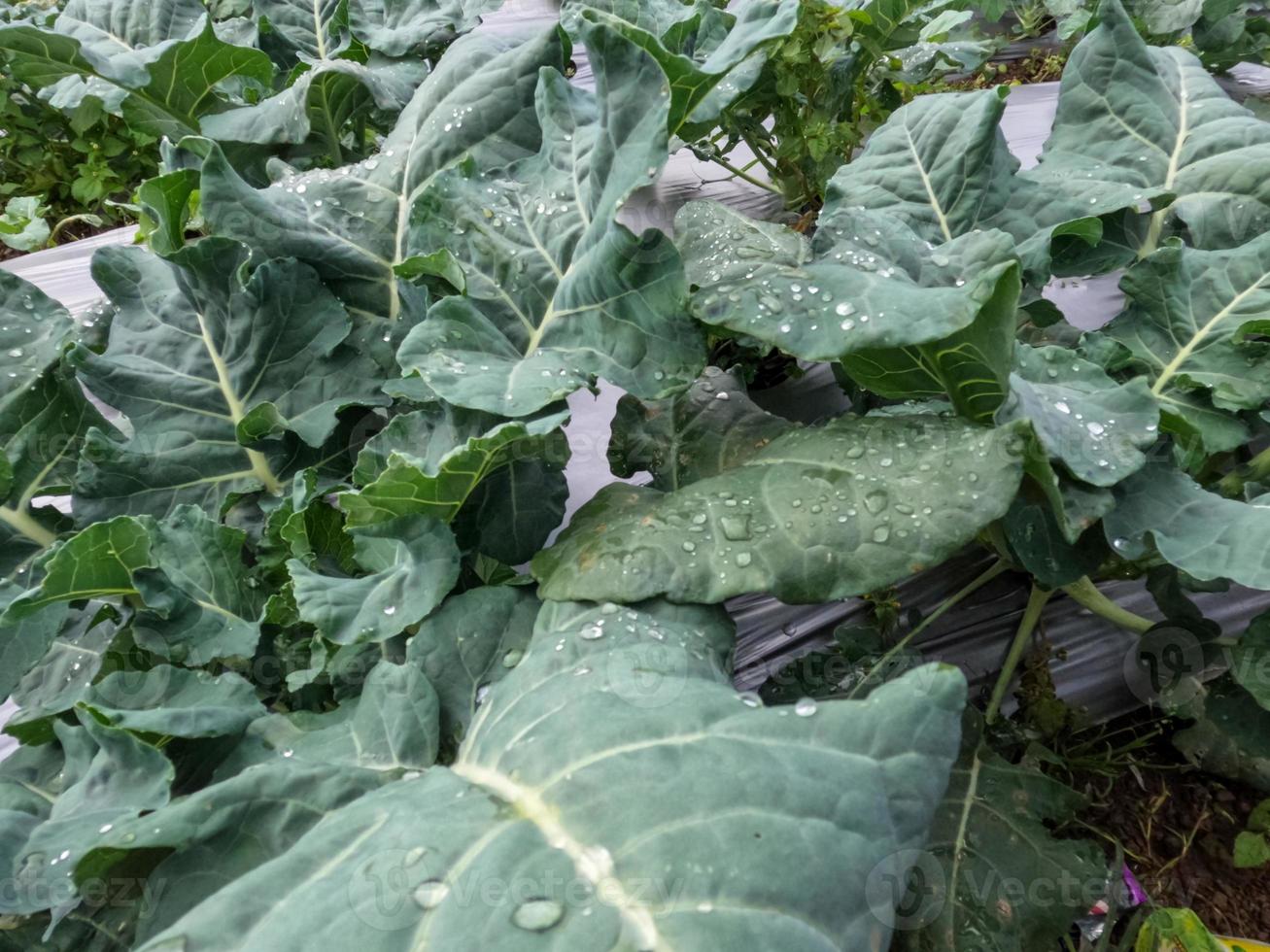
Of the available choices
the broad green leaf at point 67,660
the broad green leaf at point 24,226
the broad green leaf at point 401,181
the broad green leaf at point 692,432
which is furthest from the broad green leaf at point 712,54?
the broad green leaf at point 24,226

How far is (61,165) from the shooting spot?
9.12 ft

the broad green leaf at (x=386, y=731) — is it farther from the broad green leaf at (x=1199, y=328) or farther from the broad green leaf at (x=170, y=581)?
the broad green leaf at (x=1199, y=328)

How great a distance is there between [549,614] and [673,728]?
0.93 feet

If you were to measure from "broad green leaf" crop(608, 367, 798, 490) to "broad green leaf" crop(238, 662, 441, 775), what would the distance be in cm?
41

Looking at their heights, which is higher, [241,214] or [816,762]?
[241,214]

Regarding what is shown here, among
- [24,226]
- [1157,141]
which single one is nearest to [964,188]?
[1157,141]

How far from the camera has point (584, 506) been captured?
1055 mm

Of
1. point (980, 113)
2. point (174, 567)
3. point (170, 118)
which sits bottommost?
point (174, 567)

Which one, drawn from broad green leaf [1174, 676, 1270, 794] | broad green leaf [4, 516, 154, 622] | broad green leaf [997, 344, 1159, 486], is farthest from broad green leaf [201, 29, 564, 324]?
broad green leaf [1174, 676, 1270, 794]

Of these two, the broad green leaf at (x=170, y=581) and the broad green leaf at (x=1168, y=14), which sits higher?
the broad green leaf at (x=1168, y=14)

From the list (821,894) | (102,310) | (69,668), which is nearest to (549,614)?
(821,894)

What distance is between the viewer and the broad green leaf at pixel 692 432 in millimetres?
1091

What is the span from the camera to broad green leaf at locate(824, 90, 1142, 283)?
1.17 m

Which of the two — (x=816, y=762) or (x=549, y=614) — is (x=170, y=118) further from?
(x=816, y=762)
